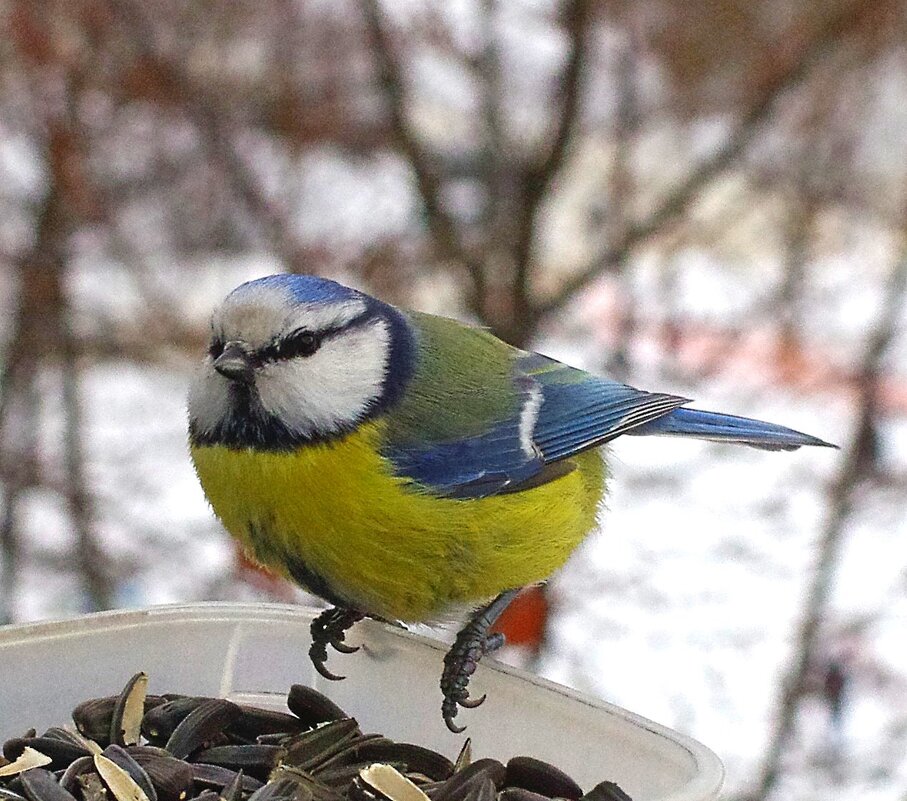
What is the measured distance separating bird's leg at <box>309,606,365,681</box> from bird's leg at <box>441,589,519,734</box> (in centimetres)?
14

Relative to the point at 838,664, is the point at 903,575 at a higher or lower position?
higher

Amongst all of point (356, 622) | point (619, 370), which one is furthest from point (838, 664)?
point (356, 622)

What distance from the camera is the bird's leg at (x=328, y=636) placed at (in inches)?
60.7

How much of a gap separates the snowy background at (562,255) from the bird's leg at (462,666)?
39.6 inches

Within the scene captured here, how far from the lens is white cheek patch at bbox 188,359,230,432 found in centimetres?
157

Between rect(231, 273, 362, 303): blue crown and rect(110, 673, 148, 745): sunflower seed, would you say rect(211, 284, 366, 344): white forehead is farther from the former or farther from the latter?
rect(110, 673, 148, 745): sunflower seed

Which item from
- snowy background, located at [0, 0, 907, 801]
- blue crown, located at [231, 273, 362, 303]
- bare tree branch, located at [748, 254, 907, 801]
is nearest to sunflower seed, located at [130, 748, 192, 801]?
blue crown, located at [231, 273, 362, 303]

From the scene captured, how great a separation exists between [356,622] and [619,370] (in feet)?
5.21

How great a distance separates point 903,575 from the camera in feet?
10.1

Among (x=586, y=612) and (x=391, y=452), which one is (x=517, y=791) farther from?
(x=586, y=612)

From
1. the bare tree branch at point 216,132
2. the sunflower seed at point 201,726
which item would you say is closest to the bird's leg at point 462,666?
the sunflower seed at point 201,726

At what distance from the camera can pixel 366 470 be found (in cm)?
156

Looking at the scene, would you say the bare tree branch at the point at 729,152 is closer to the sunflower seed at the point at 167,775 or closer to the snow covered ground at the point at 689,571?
the snow covered ground at the point at 689,571

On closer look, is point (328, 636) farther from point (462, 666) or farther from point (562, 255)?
point (562, 255)
